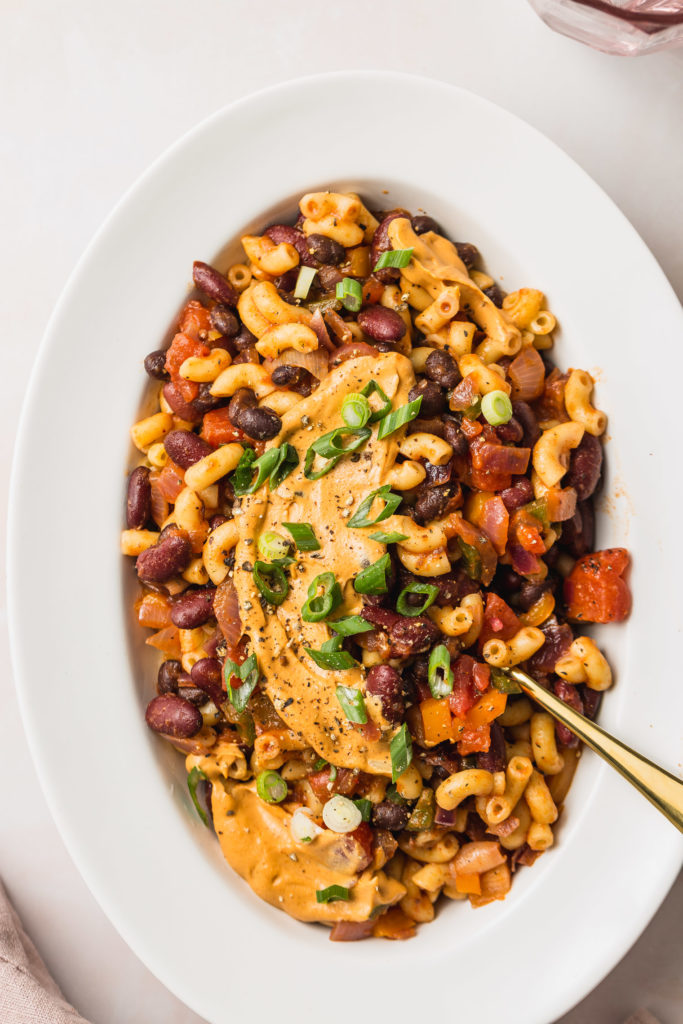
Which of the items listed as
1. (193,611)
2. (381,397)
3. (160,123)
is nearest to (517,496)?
(381,397)

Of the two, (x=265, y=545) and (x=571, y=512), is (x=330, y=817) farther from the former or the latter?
(x=571, y=512)

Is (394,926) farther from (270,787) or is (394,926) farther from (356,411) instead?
(356,411)

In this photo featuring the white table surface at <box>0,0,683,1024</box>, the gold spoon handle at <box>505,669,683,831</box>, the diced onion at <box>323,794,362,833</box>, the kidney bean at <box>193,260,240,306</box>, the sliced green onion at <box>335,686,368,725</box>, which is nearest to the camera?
the gold spoon handle at <box>505,669,683,831</box>

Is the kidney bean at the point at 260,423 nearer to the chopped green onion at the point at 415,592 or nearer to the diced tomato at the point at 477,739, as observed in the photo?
the chopped green onion at the point at 415,592

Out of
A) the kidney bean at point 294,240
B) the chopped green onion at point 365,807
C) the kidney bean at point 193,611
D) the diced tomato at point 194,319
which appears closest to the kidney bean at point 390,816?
the chopped green onion at point 365,807

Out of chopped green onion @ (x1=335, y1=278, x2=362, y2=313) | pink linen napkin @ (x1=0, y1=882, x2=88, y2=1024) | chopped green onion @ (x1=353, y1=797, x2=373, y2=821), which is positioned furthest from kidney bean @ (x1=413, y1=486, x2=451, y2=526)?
pink linen napkin @ (x1=0, y1=882, x2=88, y2=1024)

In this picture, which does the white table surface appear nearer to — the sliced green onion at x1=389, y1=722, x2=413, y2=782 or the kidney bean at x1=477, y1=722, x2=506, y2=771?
the kidney bean at x1=477, y1=722, x2=506, y2=771
